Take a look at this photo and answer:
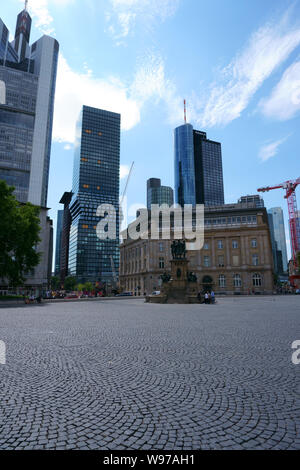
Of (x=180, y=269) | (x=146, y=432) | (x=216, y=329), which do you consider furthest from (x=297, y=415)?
(x=180, y=269)

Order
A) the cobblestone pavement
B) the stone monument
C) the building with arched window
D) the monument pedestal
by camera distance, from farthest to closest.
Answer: the building with arched window → the stone monument → the monument pedestal → the cobblestone pavement

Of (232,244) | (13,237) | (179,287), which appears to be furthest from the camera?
(232,244)

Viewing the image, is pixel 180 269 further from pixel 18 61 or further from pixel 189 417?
pixel 18 61

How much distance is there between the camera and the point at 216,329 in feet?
38.2

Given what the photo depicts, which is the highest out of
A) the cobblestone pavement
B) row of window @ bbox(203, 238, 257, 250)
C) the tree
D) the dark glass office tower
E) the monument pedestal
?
the dark glass office tower

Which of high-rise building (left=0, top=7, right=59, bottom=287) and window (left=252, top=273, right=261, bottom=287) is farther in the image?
high-rise building (left=0, top=7, right=59, bottom=287)

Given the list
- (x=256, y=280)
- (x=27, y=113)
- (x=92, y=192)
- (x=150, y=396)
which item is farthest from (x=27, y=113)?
(x=150, y=396)

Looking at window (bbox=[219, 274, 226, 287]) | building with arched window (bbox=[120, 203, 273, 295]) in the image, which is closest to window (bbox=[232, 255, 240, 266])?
building with arched window (bbox=[120, 203, 273, 295])

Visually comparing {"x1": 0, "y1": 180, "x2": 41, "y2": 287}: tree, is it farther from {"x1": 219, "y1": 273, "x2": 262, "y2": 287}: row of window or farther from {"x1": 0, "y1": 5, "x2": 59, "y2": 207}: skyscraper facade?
{"x1": 0, "y1": 5, "x2": 59, "y2": 207}: skyscraper facade

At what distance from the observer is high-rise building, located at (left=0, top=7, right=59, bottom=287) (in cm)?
13225

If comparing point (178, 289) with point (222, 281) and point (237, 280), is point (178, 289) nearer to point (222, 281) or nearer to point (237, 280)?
point (222, 281)

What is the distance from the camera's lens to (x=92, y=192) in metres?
188

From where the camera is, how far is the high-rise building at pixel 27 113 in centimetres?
13225

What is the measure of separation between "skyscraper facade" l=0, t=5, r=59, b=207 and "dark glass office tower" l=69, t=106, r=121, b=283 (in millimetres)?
29282
